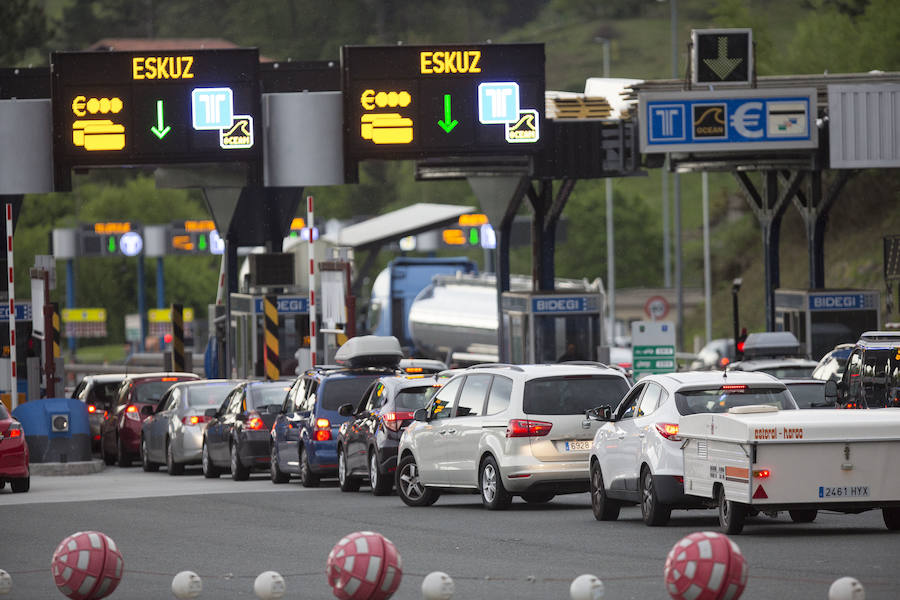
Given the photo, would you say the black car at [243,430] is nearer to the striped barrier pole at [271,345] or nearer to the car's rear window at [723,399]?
the striped barrier pole at [271,345]

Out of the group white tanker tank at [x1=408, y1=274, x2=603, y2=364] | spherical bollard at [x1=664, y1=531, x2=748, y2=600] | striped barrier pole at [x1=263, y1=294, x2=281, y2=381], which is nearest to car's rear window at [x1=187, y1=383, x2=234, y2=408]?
striped barrier pole at [x1=263, y1=294, x2=281, y2=381]

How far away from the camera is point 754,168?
3944cm

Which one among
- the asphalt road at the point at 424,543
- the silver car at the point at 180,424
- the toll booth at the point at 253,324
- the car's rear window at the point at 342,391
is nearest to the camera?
the asphalt road at the point at 424,543

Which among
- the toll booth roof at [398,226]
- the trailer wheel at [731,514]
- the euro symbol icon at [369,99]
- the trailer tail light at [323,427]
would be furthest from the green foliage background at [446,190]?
the trailer wheel at [731,514]

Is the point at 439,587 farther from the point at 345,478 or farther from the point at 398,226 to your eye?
the point at 398,226

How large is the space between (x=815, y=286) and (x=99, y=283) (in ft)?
284

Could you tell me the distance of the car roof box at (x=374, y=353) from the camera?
2706 cm

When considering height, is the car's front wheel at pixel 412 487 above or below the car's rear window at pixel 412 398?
below

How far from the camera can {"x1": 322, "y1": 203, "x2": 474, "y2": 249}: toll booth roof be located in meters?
55.2

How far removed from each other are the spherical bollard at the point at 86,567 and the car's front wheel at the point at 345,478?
13.0 metres

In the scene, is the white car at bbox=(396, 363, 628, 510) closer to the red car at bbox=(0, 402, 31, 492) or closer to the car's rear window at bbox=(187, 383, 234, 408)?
the red car at bbox=(0, 402, 31, 492)

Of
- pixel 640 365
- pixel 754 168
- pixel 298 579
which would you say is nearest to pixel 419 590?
pixel 298 579

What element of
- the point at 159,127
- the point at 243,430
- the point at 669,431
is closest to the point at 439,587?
the point at 669,431

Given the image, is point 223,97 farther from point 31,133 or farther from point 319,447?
point 319,447
